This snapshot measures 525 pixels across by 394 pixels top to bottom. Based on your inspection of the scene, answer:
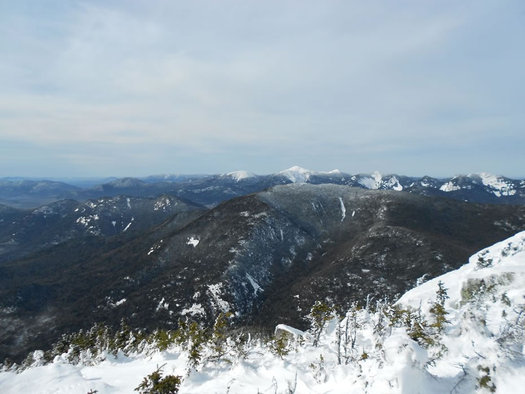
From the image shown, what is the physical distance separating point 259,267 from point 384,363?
13314 cm

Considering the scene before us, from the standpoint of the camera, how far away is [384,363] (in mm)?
16469

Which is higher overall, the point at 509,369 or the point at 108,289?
the point at 509,369

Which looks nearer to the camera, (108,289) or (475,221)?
(108,289)

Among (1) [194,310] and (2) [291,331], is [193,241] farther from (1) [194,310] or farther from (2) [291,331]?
(2) [291,331]

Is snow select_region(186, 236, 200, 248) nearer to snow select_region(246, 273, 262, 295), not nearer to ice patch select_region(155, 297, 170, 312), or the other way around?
snow select_region(246, 273, 262, 295)

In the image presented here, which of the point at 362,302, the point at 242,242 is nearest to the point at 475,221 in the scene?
the point at 362,302

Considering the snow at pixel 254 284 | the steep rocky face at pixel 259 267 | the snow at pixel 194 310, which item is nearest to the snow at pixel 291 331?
the steep rocky face at pixel 259 267

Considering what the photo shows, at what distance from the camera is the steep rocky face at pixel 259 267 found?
12188cm

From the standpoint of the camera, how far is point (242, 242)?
15425 cm

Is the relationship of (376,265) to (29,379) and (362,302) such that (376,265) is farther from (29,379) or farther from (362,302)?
(29,379)

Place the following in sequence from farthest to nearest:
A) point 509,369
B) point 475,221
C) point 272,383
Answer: point 475,221, point 272,383, point 509,369

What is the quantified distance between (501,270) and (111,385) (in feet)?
120

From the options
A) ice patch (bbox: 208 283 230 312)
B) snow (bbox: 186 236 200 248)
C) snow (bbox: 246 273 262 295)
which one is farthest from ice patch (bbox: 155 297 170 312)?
snow (bbox: 186 236 200 248)

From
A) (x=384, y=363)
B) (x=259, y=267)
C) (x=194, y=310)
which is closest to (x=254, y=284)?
(x=259, y=267)
